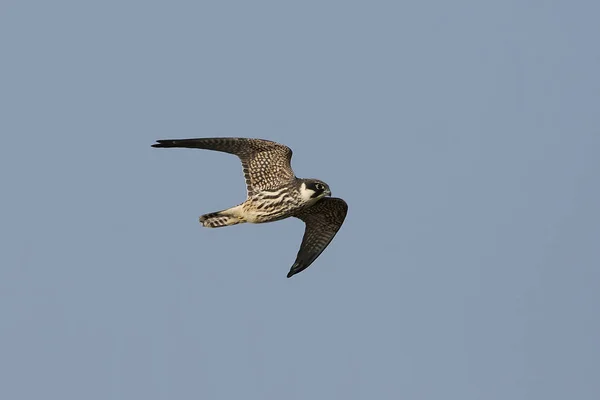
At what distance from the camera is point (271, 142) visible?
23578 millimetres

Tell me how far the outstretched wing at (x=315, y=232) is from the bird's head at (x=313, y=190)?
1977 millimetres

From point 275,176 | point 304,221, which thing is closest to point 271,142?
point 275,176

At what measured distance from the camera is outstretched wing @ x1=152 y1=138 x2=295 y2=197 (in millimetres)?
23406

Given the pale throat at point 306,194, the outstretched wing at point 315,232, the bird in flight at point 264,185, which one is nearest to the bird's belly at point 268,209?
the bird in flight at point 264,185

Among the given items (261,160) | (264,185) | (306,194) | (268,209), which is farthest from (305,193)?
(261,160)

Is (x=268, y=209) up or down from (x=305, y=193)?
down

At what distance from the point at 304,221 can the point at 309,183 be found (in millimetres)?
2291

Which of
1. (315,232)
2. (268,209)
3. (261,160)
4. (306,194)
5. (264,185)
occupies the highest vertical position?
(261,160)

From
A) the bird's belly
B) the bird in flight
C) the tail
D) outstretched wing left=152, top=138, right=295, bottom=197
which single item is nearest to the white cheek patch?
the bird in flight

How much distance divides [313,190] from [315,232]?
7.95ft

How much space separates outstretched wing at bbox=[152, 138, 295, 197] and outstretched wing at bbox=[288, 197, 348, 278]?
1.70 metres

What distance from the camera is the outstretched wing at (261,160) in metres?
23.4

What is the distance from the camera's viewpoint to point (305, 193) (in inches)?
907

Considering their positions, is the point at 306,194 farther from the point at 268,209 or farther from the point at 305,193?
the point at 268,209
